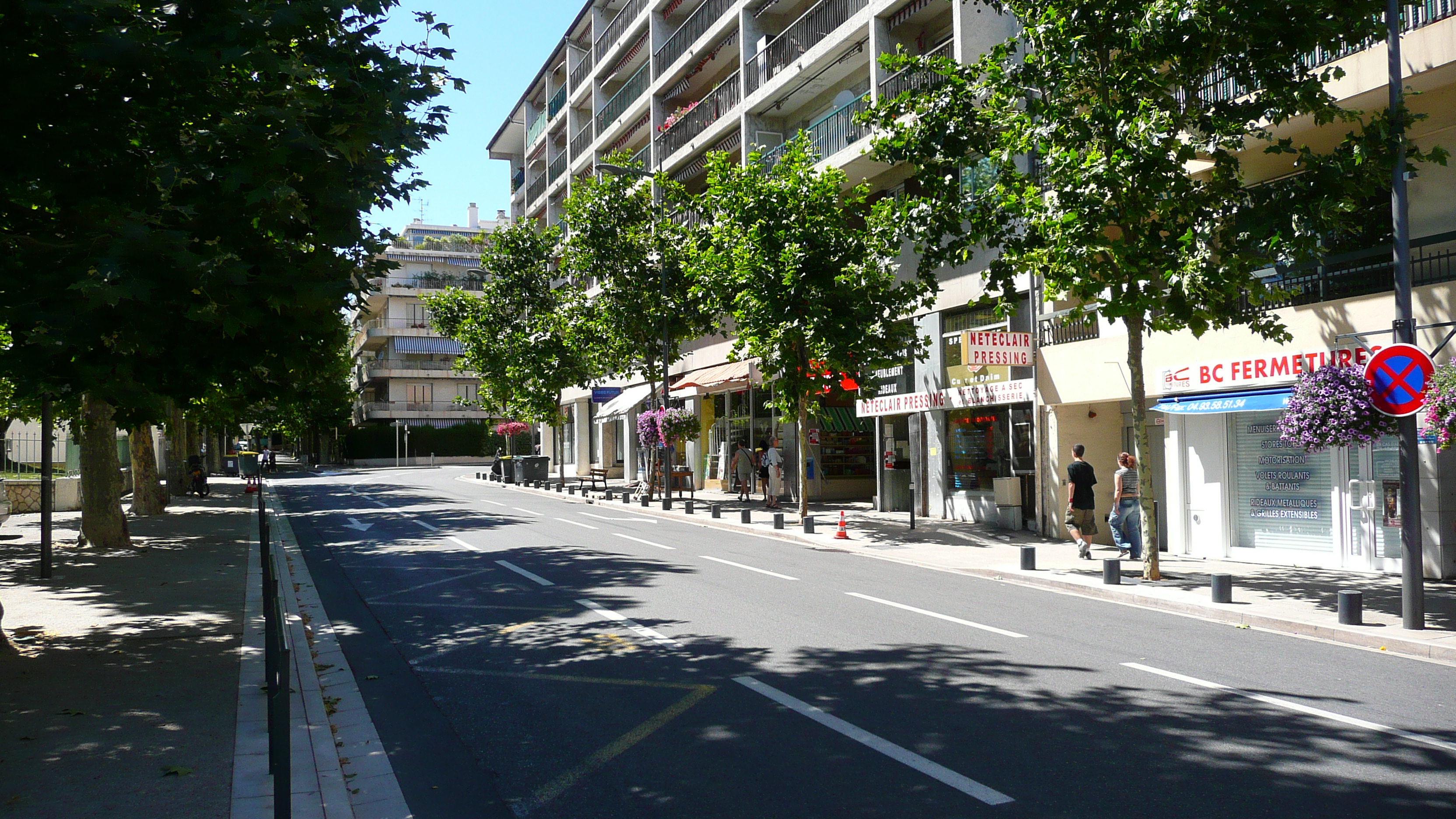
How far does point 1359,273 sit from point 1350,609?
6601 millimetres

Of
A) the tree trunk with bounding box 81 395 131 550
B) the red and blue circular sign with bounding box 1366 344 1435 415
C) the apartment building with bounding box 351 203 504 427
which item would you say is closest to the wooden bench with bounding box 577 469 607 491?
the tree trunk with bounding box 81 395 131 550

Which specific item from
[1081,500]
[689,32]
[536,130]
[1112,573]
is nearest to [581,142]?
[536,130]

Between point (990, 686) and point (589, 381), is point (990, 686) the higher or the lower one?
the lower one

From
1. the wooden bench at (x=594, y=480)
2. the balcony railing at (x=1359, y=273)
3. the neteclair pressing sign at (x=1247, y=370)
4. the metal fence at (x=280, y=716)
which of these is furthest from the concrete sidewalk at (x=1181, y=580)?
the wooden bench at (x=594, y=480)

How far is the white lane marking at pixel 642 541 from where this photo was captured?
1714 centimetres

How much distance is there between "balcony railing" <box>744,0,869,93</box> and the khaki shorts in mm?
15172

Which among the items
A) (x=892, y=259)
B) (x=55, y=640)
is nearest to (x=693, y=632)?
(x=55, y=640)

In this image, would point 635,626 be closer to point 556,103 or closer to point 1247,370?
point 1247,370

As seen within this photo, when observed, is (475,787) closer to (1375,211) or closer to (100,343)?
(100,343)

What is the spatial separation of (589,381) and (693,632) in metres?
33.0

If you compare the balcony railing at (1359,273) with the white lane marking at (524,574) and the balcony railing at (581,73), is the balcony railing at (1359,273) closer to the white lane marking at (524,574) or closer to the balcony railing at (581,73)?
the white lane marking at (524,574)

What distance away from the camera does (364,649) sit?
29.4ft

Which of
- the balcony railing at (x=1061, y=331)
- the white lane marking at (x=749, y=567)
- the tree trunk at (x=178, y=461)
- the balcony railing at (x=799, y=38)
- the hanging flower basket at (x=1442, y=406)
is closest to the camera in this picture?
the hanging flower basket at (x=1442, y=406)

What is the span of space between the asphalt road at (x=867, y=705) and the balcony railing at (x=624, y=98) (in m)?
32.9
